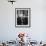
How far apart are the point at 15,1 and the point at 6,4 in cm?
39

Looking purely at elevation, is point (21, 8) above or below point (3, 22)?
above

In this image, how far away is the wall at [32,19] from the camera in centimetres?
556

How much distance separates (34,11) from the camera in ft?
18.2

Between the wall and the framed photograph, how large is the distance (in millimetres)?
124

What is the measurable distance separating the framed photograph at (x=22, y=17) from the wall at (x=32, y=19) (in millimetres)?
124

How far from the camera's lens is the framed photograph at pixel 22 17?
18.3ft

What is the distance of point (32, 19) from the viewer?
18.3 feet

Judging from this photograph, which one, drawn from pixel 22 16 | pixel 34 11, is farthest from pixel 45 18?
pixel 22 16

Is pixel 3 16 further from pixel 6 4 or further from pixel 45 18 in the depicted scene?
pixel 45 18

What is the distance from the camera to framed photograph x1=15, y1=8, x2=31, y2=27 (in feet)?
18.3

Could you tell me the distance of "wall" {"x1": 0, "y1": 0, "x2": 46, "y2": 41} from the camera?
5562 mm

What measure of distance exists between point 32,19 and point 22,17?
1.38ft

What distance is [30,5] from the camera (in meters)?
5.56

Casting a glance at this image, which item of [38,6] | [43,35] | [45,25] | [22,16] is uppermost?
[38,6]
